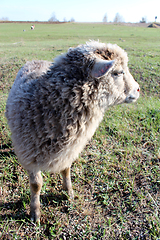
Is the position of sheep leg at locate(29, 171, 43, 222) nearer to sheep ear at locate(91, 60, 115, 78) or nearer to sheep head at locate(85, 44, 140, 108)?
sheep head at locate(85, 44, 140, 108)

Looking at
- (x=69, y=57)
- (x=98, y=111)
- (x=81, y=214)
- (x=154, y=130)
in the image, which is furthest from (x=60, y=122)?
(x=154, y=130)

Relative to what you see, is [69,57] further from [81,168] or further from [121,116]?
[121,116]

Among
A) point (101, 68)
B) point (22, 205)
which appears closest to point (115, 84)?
point (101, 68)

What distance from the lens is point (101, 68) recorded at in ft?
5.48

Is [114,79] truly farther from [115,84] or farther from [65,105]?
[65,105]

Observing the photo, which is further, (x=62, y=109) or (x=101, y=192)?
(x=101, y=192)

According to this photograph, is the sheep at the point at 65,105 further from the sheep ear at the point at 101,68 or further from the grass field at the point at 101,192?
the grass field at the point at 101,192

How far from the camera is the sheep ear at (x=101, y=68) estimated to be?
5.31ft

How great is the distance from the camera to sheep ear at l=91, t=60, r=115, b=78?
5.31ft

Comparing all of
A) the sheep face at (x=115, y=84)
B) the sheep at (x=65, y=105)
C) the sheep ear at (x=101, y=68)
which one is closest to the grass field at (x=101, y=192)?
the sheep at (x=65, y=105)

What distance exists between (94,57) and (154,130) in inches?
105

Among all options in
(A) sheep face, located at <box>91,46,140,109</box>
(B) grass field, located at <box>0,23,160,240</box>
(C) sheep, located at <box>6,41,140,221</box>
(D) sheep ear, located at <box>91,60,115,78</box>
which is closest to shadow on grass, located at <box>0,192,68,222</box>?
(B) grass field, located at <box>0,23,160,240</box>

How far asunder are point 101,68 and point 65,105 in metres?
0.50

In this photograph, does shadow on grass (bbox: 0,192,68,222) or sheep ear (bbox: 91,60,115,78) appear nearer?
sheep ear (bbox: 91,60,115,78)
